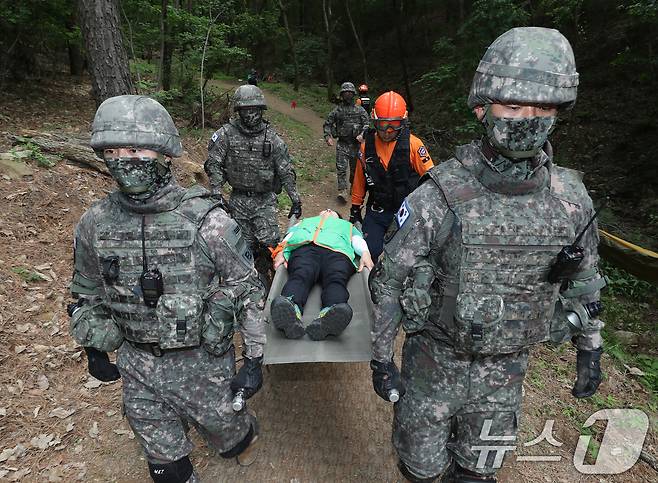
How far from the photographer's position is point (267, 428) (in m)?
3.79

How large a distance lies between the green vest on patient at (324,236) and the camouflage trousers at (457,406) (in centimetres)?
203

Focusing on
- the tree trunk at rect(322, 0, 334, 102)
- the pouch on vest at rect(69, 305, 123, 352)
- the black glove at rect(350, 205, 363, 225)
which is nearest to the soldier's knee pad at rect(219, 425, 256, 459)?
the pouch on vest at rect(69, 305, 123, 352)

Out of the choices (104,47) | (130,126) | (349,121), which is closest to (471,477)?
(130,126)

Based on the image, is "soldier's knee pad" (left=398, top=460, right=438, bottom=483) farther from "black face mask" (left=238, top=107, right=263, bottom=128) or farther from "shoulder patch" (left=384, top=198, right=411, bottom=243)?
"black face mask" (left=238, top=107, right=263, bottom=128)

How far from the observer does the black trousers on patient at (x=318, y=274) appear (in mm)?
3910

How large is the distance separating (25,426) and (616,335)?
21.6ft

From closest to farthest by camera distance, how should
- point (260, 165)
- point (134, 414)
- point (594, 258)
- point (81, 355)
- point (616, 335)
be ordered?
point (594, 258) → point (134, 414) → point (81, 355) → point (260, 165) → point (616, 335)

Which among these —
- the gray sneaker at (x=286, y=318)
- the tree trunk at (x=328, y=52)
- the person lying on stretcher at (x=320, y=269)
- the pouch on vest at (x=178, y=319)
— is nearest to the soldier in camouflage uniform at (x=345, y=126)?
the person lying on stretcher at (x=320, y=269)

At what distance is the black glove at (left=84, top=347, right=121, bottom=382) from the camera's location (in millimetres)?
2756

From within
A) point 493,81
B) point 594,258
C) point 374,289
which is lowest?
point 374,289

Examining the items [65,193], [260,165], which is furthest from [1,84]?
[260,165]

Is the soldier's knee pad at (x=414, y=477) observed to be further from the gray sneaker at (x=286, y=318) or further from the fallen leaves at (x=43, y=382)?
the fallen leaves at (x=43, y=382)

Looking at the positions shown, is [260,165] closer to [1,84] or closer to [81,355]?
[81,355]

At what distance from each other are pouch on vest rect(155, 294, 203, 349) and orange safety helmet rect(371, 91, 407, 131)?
114 inches
